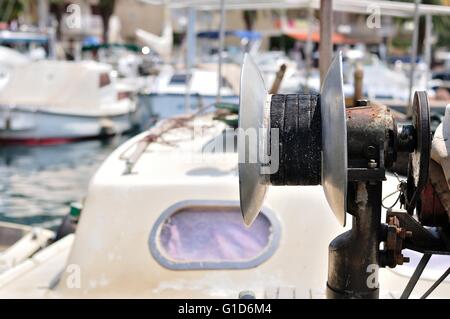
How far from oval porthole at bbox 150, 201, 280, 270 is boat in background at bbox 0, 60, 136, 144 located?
14.8 metres

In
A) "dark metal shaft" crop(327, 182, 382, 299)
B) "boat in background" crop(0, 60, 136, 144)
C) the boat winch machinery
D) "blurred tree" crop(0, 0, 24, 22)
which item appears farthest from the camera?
"blurred tree" crop(0, 0, 24, 22)

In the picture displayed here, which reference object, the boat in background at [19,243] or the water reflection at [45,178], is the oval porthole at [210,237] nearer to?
the boat in background at [19,243]

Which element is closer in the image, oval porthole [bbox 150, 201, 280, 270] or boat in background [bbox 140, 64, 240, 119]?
oval porthole [bbox 150, 201, 280, 270]

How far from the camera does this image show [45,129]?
61.0 ft

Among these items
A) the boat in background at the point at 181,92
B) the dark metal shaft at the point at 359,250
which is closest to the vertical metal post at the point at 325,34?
the dark metal shaft at the point at 359,250

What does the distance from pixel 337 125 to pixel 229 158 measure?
291 centimetres

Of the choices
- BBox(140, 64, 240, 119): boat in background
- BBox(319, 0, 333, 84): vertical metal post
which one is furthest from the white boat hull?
BBox(319, 0, 333, 84): vertical metal post

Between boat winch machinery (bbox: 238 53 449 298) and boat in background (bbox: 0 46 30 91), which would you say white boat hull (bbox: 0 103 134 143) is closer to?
boat in background (bbox: 0 46 30 91)

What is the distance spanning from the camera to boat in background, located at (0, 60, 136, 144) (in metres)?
18.4

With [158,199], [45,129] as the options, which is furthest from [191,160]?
[45,129]

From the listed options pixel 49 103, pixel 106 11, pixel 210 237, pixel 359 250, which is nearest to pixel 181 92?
pixel 49 103

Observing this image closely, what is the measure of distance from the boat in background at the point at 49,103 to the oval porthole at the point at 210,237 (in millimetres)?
14815
